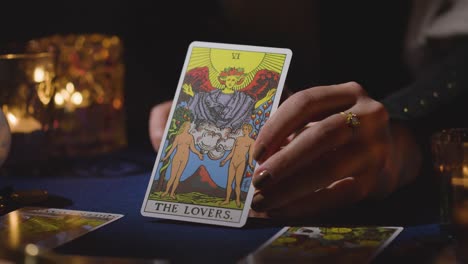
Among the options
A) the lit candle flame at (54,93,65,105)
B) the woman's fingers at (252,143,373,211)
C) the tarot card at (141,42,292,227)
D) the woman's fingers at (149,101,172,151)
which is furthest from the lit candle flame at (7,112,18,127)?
the woman's fingers at (252,143,373,211)

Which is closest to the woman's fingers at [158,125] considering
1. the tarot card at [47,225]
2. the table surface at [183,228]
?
the table surface at [183,228]

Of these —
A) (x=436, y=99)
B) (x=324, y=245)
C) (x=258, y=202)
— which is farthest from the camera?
(x=436, y=99)

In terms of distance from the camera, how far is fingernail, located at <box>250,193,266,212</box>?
105 cm

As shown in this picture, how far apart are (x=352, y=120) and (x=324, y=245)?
0.25 meters

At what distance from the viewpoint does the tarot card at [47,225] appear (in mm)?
1003

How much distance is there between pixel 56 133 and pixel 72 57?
0.61 feet

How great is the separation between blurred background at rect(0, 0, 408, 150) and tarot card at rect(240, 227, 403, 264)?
860mm

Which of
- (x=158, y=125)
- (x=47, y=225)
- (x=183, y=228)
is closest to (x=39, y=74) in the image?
(x=158, y=125)

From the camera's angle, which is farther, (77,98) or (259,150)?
(77,98)

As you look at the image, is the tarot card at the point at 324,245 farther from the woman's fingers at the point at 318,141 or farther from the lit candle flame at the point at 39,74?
the lit candle flame at the point at 39,74

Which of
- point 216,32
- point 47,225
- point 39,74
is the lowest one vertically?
point 47,225

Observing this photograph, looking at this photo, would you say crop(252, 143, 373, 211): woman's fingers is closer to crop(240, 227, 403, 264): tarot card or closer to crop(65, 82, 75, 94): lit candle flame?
crop(240, 227, 403, 264): tarot card

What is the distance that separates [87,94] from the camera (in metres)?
1.72

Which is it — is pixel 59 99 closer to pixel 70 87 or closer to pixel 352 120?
pixel 70 87
